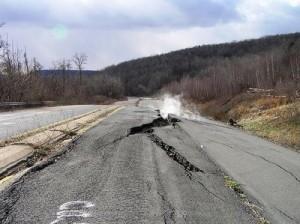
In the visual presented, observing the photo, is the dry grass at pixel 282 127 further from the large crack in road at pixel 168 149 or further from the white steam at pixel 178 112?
the large crack in road at pixel 168 149

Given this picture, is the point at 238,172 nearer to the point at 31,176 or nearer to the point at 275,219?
the point at 275,219

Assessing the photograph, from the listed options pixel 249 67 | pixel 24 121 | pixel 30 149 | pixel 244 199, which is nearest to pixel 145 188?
pixel 244 199

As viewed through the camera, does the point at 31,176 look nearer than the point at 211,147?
Yes

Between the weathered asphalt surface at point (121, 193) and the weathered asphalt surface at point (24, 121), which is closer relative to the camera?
the weathered asphalt surface at point (121, 193)

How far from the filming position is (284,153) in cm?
1680

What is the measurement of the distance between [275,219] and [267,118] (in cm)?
2374

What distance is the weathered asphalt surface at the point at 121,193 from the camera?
256 inches

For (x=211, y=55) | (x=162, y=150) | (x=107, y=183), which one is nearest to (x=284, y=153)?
(x=162, y=150)

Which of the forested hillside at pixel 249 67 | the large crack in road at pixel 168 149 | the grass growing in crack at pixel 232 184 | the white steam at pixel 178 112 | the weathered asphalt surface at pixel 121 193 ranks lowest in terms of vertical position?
the white steam at pixel 178 112

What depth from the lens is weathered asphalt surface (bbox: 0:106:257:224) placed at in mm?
6496

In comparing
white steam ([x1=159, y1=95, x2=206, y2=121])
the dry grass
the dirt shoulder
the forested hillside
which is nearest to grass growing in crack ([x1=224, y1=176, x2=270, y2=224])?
the dirt shoulder

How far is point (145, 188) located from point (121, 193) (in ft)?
1.90

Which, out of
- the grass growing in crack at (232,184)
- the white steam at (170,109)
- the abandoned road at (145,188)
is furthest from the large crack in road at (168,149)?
the white steam at (170,109)

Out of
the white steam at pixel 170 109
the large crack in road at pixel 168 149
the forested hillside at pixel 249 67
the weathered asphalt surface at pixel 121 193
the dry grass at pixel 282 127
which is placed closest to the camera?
the weathered asphalt surface at pixel 121 193
